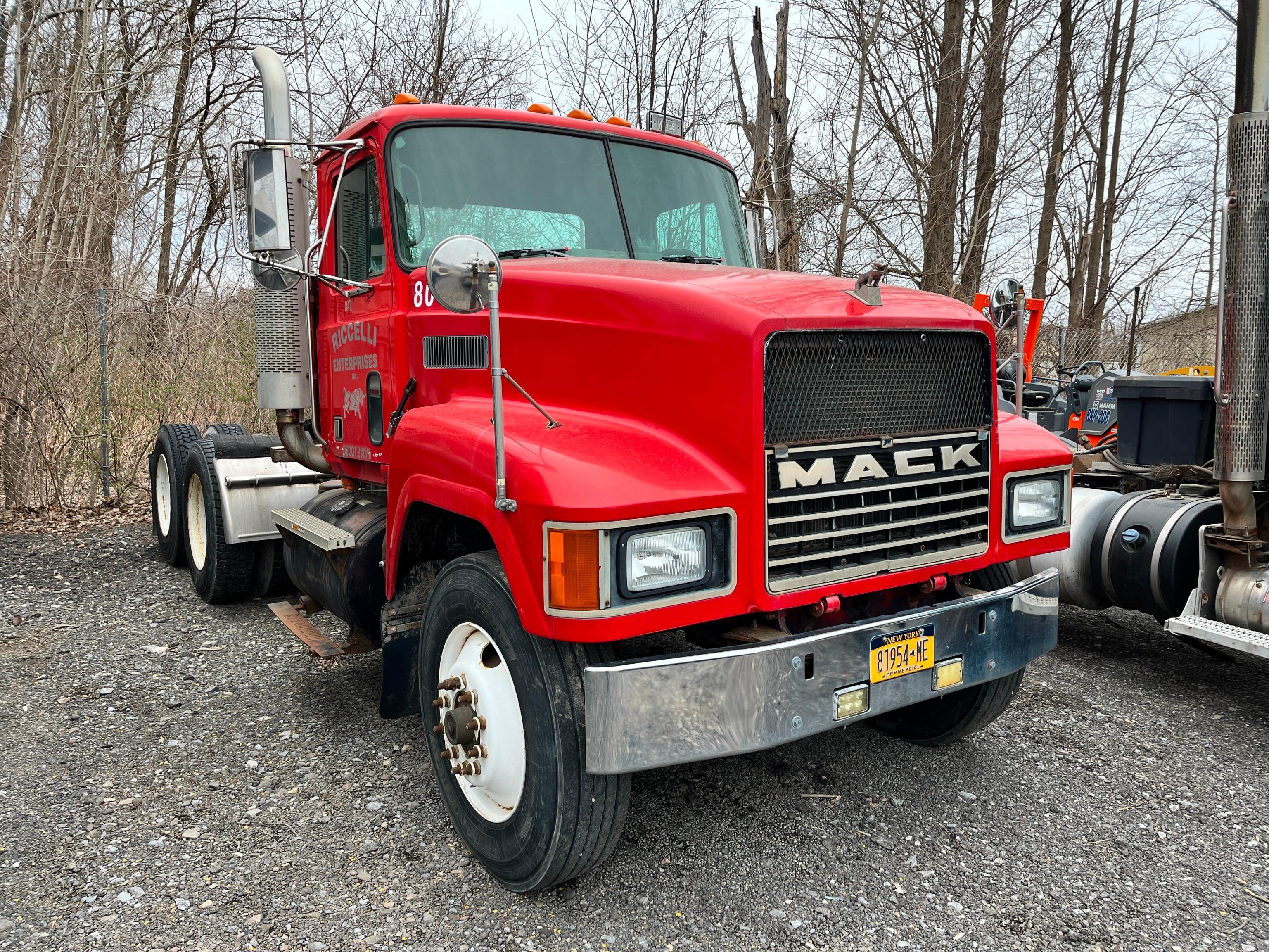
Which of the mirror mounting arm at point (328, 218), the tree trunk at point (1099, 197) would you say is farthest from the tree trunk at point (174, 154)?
the tree trunk at point (1099, 197)

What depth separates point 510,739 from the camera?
294 cm

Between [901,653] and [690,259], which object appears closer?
[901,653]

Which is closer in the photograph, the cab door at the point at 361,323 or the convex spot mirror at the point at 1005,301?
the convex spot mirror at the point at 1005,301

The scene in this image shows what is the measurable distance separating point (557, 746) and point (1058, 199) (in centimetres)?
1814

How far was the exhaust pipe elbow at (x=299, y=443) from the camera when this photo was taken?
5191mm

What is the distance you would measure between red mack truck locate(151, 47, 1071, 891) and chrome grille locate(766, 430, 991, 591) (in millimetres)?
12

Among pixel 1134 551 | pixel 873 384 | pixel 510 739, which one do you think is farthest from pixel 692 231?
pixel 1134 551

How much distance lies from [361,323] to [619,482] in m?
2.24

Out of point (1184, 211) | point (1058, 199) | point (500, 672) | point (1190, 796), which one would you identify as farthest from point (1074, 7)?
point (500, 672)

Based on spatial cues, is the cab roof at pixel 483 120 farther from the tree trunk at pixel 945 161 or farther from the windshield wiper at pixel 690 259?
the tree trunk at pixel 945 161

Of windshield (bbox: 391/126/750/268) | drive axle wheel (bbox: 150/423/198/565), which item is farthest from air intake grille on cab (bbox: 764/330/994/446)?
drive axle wheel (bbox: 150/423/198/565)

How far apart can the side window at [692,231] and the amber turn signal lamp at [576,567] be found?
80.5 inches

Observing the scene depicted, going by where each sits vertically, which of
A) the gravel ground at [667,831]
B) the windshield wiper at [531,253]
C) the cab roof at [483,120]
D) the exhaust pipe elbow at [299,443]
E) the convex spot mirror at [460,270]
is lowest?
the gravel ground at [667,831]

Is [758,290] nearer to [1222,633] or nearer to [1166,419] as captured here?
[1222,633]
